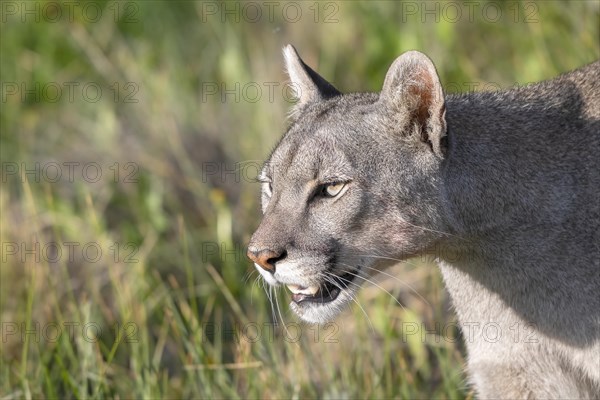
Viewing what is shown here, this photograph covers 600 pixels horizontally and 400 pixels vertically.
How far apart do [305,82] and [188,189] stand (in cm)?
348

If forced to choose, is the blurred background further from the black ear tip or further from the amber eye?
the black ear tip

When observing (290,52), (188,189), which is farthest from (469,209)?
(188,189)

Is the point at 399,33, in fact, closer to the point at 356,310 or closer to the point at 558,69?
the point at 558,69

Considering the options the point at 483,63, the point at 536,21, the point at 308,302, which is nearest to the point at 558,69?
the point at 536,21

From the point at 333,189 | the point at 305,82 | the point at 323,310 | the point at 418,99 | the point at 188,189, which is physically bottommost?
the point at 323,310

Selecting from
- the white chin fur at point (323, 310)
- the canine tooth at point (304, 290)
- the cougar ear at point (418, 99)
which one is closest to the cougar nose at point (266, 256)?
the canine tooth at point (304, 290)

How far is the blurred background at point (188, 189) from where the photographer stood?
22.4 feet

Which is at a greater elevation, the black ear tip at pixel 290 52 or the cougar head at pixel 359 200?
the black ear tip at pixel 290 52

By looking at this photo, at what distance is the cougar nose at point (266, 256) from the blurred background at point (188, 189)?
35.2 inches

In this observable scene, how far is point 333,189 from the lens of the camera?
212 inches

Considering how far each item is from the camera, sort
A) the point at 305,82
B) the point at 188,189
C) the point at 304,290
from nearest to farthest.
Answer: the point at 304,290 → the point at 305,82 → the point at 188,189

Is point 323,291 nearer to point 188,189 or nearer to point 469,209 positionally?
point 469,209

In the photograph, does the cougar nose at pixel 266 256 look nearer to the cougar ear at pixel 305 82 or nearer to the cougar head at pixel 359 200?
the cougar head at pixel 359 200

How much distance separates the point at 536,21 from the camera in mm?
9062
